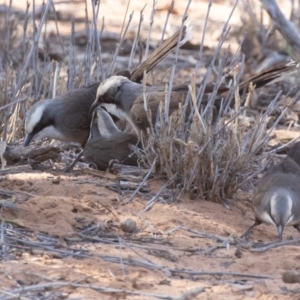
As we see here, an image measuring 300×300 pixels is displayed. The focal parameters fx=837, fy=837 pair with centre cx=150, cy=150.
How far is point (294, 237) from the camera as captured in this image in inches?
246

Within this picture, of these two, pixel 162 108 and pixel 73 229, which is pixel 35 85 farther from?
pixel 73 229

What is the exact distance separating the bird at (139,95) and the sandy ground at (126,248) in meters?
A: 0.88

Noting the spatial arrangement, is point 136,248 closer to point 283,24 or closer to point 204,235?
point 204,235

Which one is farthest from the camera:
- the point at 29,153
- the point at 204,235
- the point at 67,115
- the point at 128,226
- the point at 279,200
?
the point at 67,115

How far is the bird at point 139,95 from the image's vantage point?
7082 millimetres

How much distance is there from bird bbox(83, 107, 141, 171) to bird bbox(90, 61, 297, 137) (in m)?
0.15

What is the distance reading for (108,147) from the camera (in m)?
A: 7.06

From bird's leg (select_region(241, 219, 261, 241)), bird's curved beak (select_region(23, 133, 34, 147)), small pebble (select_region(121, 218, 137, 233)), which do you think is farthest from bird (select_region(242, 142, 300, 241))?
bird's curved beak (select_region(23, 133, 34, 147))

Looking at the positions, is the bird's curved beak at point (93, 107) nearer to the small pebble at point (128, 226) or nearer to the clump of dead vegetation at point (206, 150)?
the clump of dead vegetation at point (206, 150)

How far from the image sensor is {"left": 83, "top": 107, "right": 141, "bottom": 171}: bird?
7.02m

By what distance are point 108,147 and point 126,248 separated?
212 centimetres

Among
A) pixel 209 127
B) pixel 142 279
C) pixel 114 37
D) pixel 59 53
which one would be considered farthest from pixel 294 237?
pixel 114 37

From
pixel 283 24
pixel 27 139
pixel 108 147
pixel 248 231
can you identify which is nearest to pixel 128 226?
pixel 248 231

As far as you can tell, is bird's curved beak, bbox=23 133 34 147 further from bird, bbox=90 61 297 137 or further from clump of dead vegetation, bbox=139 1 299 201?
clump of dead vegetation, bbox=139 1 299 201
